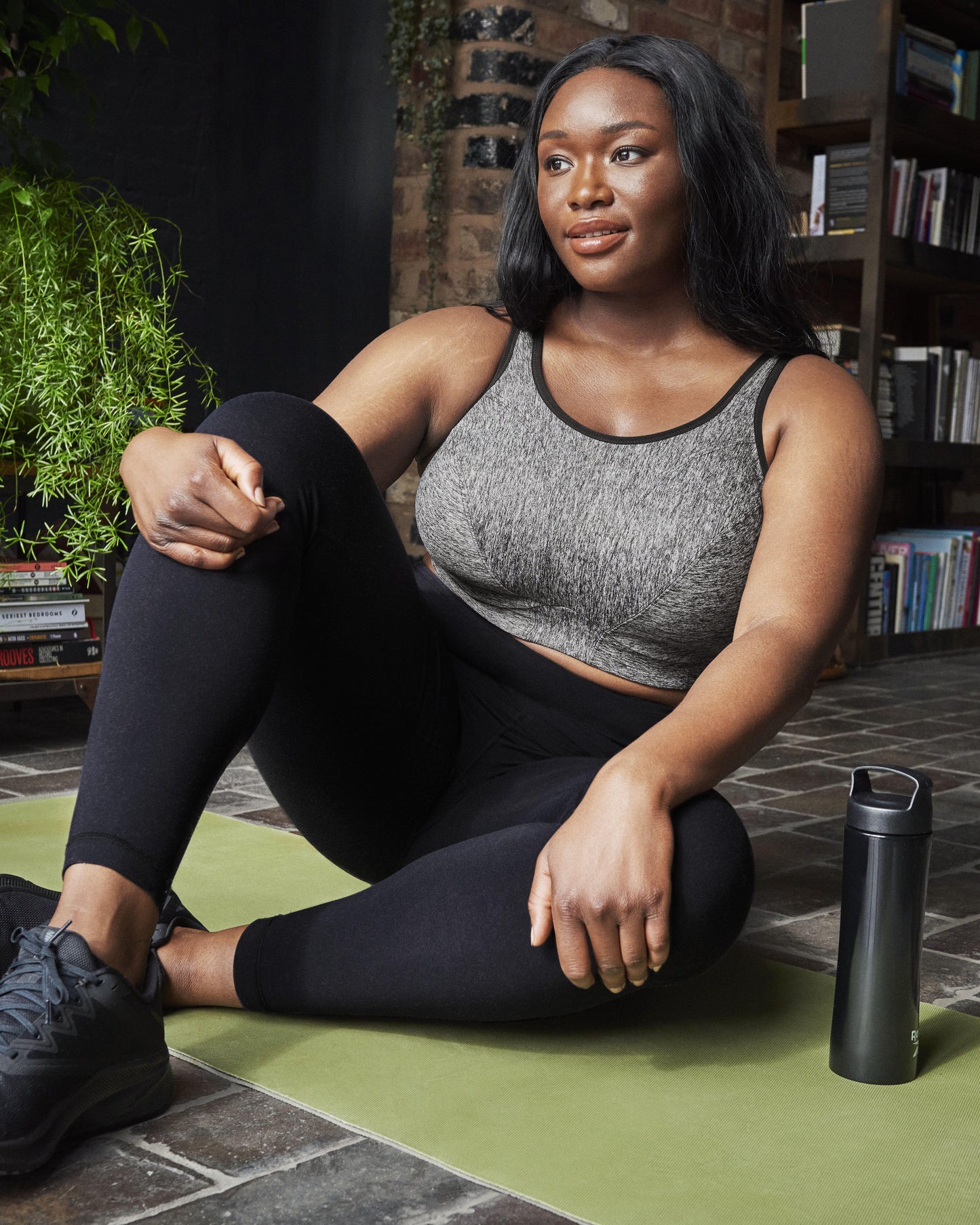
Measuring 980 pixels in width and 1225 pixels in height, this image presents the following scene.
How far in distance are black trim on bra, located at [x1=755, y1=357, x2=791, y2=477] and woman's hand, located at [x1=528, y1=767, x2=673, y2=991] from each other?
421 mm

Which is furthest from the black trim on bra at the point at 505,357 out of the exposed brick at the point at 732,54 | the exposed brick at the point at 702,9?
the exposed brick at the point at 732,54

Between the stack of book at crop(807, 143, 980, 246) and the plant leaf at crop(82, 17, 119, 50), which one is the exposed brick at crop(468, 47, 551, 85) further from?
the plant leaf at crop(82, 17, 119, 50)

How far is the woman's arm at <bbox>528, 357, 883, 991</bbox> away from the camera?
1108mm

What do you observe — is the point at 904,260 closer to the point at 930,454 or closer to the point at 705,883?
the point at 930,454

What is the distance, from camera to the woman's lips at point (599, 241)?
1423 millimetres

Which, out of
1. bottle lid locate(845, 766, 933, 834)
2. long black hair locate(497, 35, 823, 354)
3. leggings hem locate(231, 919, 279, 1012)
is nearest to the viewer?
bottle lid locate(845, 766, 933, 834)

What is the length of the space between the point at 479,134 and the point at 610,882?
3.20 m

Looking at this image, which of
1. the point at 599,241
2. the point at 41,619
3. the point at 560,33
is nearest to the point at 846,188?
the point at 560,33

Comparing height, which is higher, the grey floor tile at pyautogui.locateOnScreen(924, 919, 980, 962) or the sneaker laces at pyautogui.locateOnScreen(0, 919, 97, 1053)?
the sneaker laces at pyautogui.locateOnScreen(0, 919, 97, 1053)

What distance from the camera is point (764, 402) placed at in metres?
1.42

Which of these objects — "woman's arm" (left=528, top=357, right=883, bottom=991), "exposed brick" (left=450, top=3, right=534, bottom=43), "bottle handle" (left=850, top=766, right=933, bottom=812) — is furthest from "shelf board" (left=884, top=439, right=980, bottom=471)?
"bottle handle" (left=850, top=766, right=933, bottom=812)

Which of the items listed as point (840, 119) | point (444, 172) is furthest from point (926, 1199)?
point (840, 119)

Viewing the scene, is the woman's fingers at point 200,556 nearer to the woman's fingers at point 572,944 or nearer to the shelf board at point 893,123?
the woman's fingers at point 572,944

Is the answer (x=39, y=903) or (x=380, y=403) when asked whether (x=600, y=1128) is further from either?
(x=380, y=403)
